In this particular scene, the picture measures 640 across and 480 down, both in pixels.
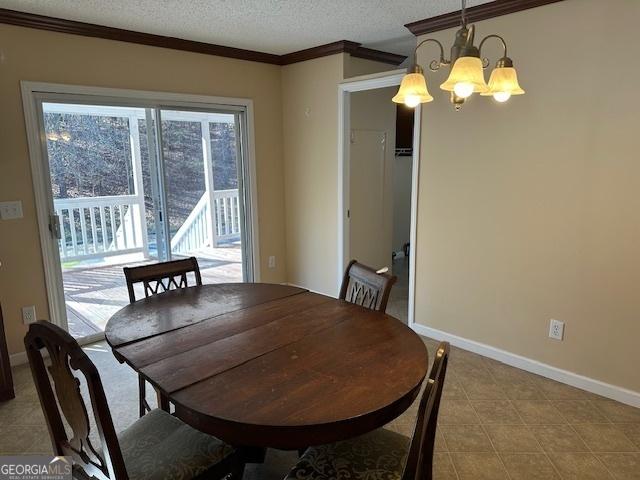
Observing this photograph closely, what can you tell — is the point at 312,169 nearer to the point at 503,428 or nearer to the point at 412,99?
the point at 412,99

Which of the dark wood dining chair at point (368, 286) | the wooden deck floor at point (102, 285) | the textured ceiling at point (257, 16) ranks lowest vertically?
the wooden deck floor at point (102, 285)

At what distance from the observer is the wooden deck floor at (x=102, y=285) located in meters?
3.68

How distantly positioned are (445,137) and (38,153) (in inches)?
116

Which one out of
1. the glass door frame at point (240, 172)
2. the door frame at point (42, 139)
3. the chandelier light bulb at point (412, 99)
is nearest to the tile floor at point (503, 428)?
the door frame at point (42, 139)

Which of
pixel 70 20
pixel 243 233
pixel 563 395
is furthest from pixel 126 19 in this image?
pixel 563 395

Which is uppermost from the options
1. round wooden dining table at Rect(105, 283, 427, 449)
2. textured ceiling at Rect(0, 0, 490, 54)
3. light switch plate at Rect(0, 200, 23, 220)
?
textured ceiling at Rect(0, 0, 490, 54)

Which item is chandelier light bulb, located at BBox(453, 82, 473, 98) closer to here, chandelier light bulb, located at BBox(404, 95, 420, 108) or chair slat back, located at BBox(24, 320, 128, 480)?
chandelier light bulb, located at BBox(404, 95, 420, 108)

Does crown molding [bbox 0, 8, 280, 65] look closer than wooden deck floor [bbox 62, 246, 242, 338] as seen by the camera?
Yes

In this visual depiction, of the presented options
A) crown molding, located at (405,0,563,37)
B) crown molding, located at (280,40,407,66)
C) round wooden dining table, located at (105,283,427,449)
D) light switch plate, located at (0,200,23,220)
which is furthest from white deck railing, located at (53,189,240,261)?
crown molding, located at (405,0,563,37)

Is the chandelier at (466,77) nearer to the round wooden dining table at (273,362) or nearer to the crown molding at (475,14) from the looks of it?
the round wooden dining table at (273,362)

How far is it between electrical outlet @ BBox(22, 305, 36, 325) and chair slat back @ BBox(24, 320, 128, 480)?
80.2 inches

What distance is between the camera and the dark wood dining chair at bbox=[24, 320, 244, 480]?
123 cm

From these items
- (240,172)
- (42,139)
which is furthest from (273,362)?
(240,172)

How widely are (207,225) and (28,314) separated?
166 cm
